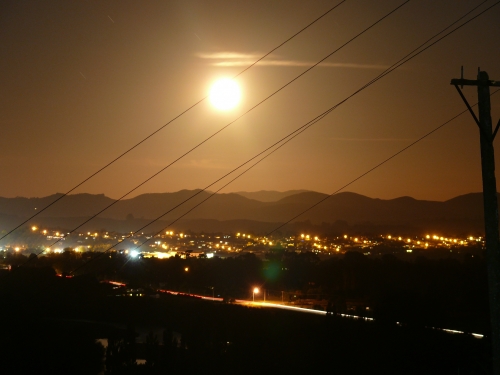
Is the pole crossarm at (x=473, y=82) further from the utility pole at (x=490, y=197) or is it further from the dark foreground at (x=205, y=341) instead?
the dark foreground at (x=205, y=341)

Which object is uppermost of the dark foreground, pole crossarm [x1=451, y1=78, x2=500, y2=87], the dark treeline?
pole crossarm [x1=451, y1=78, x2=500, y2=87]

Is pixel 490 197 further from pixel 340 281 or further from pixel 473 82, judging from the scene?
pixel 340 281

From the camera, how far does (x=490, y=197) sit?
6.10 m

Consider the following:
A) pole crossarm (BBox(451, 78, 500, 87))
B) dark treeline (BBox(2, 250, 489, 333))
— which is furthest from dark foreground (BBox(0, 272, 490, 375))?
pole crossarm (BBox(451, 78, 500, 87))

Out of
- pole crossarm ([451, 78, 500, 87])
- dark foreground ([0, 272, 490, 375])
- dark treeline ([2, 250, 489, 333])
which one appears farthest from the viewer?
dark treeline ([2, 250, 489, 333])

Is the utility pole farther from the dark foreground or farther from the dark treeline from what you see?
the dark treeline

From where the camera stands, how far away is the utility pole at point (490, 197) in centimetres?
580

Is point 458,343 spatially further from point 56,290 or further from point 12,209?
point 12,209

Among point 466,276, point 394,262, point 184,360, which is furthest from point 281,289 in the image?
point 184,360

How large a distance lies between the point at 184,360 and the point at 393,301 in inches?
368

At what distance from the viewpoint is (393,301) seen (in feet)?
77.9

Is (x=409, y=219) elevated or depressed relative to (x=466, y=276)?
elevated

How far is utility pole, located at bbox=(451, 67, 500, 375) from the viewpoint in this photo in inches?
229

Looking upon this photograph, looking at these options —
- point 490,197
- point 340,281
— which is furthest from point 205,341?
point 490,197
